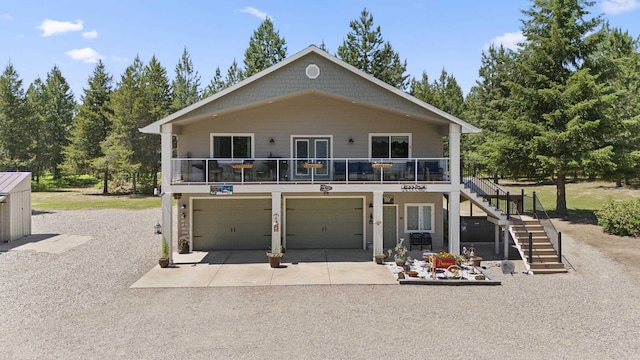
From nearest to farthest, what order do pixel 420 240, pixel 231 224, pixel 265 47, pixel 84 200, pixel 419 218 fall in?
pixel 420 240
pixel 231 224
pixel 419 218
pixel 84 200
pixel 265 47

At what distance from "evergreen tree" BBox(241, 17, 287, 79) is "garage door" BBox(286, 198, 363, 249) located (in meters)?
34.0

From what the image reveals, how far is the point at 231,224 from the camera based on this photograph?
1886cm

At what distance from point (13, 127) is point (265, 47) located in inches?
1168

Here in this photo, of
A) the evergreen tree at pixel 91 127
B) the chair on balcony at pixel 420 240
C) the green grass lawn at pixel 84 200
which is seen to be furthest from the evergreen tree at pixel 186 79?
the chair on balcony at pixel 420 240

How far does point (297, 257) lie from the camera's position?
1739 centimetres

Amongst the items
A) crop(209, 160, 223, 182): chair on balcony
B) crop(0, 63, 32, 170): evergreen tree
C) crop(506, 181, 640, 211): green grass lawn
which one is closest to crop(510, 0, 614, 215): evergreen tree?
crop(506, 181, 640, 211): green grass lawn

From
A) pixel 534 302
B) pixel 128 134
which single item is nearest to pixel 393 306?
pixel 534 302

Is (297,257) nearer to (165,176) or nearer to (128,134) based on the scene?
(165,176)

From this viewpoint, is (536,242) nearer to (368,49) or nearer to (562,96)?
(562,96)

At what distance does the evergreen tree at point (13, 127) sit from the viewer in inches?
1746

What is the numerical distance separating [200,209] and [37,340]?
32.5 feet

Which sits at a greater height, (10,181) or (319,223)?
(10,181)

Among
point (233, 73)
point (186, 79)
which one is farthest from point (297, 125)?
point (186, 79)

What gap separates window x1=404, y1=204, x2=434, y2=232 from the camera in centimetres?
1927
